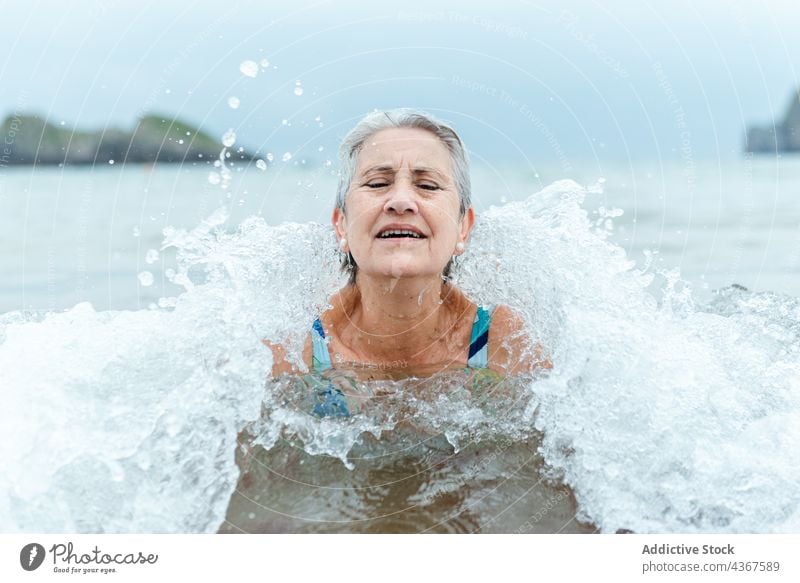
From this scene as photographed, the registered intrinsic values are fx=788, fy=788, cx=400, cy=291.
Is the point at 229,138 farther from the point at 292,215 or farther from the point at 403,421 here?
the point at 403,421

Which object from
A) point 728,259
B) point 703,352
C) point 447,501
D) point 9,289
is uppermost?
point 728,259

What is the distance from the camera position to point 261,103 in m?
3.63

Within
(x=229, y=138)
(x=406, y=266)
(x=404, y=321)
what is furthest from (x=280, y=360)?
(x=229, y=138)

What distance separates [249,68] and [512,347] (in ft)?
5.36

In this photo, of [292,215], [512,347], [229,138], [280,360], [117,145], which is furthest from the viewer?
[117,145]

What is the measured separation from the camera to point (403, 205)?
9.20ft

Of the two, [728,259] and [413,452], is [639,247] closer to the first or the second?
[728,259]

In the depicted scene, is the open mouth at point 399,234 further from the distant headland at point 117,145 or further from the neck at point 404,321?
the distant headland at point 117,145

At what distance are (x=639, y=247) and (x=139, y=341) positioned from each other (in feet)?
13.1

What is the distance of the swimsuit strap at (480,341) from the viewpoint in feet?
10.9

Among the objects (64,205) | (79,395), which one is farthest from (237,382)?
(64,205)

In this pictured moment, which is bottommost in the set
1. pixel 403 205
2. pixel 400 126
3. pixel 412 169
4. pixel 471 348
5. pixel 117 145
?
pixel 471 348

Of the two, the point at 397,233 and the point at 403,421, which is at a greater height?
the point at 397,233

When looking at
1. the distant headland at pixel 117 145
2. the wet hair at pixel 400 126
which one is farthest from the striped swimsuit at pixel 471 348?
the distant headland at pixel 117 145
